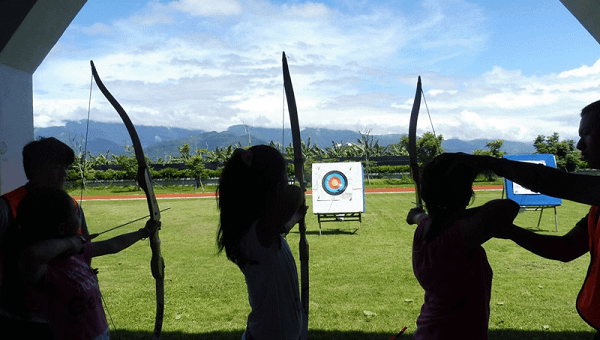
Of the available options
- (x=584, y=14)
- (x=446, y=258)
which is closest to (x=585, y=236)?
(x=446, y=258)

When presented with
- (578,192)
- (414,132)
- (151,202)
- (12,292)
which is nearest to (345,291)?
(414,132)

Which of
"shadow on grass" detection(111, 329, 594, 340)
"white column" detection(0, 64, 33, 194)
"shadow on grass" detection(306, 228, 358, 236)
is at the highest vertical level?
"white column" detection(0, 64, 33, 194)

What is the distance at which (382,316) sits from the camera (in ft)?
10.3

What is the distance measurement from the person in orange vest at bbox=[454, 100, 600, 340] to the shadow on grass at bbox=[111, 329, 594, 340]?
1659 millimetres

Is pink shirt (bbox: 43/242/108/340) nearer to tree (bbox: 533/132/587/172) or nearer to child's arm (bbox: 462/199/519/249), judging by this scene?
child's arm (bbox: 462/199/519/249)

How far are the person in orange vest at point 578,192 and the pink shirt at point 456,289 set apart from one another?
0.14m

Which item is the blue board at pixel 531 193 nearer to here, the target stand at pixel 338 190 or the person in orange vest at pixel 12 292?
the target stand at pixel 338 190

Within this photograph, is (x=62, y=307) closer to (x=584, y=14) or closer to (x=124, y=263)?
(x=584, y=14)

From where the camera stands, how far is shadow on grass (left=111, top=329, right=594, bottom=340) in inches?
105

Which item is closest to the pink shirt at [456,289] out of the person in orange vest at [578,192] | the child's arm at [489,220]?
the child's arm at [489,220]

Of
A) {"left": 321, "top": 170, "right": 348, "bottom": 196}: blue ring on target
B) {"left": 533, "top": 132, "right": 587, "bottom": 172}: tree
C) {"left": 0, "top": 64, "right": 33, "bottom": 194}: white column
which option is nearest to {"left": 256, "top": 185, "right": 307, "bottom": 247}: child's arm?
{"left": 0, "top": 64, "right": 33, "bottom": 194}: white column

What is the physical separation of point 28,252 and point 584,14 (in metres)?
2.36

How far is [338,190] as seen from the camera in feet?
26.0

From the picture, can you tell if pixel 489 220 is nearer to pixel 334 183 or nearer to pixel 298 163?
pixel 298 163
